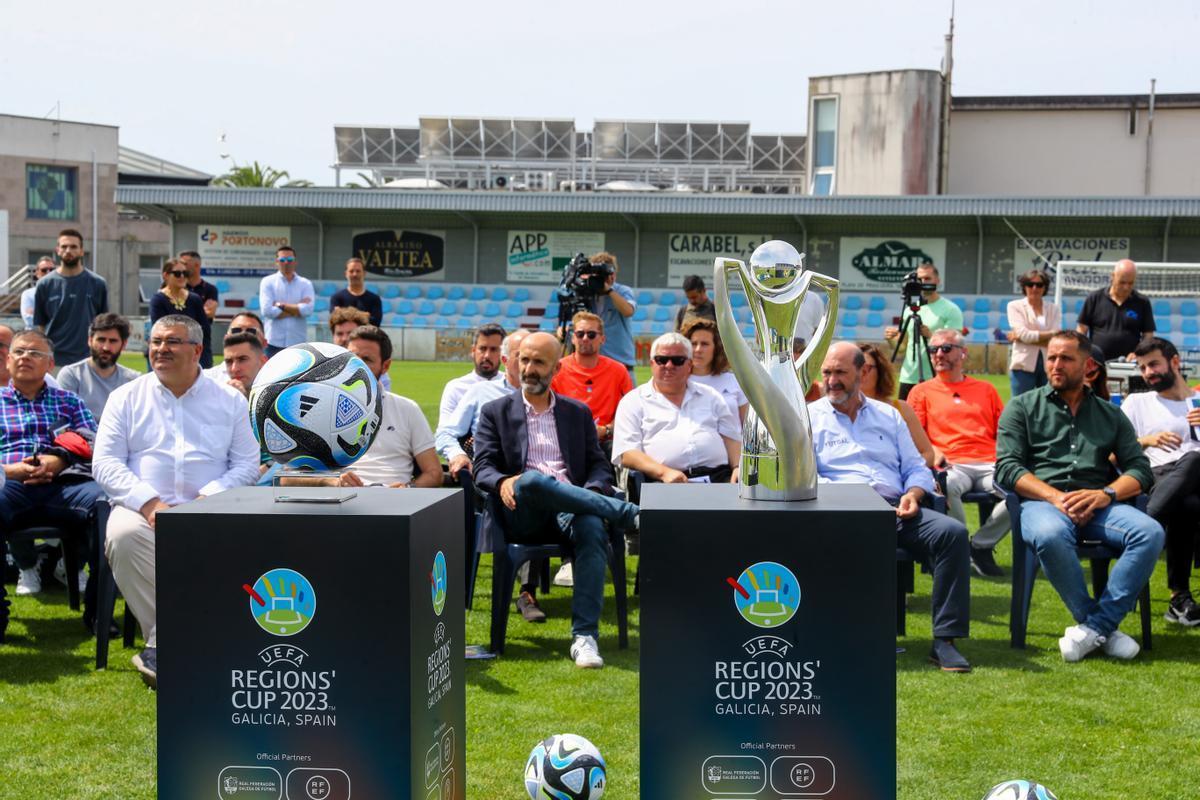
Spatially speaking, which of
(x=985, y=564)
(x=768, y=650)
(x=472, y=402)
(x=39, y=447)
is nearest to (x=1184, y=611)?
(x=985, y=564)

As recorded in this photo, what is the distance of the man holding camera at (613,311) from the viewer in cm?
932

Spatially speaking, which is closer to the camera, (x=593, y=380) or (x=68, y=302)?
(x=593, y=380)

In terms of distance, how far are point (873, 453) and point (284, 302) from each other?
829 cm

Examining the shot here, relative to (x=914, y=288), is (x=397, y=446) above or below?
below

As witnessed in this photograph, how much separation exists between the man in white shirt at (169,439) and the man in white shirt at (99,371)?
4.85ft

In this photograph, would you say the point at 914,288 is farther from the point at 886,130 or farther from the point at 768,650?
the point at 886,130

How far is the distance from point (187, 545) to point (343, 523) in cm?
38

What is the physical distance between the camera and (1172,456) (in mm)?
6863

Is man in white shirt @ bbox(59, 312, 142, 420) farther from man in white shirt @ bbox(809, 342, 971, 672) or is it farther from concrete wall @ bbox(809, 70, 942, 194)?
concrete wall @ bbox(809, 70, 942, 194)

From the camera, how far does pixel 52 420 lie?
6176 mm

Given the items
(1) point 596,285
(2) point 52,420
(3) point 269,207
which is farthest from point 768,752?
(3) point 269,207

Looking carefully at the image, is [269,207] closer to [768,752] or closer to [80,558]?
[80,558]

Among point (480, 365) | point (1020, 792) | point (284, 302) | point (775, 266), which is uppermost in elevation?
point (775, 266)

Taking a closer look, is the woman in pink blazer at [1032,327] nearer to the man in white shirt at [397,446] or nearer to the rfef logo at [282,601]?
the man in white shirt at [397,446]
